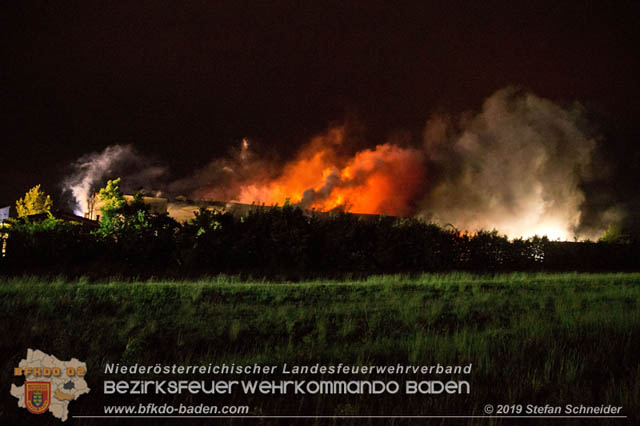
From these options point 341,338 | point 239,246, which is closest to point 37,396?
point 341,338

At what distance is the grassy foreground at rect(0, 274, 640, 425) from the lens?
12.9 feet

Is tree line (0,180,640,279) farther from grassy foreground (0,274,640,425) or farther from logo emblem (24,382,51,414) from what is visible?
logo emblem (24,382,51,414)

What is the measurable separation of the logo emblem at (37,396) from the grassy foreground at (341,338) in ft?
0.31

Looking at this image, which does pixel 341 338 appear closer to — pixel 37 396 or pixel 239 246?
pixel 37 396

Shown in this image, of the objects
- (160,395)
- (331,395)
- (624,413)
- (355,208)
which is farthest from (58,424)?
(355,208)

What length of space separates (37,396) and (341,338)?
4.22m

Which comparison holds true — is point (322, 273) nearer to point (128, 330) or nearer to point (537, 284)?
point (537, 284)

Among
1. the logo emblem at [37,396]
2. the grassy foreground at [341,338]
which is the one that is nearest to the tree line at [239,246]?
the grassy foreground at [341,338]

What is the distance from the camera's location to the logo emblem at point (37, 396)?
3573mm

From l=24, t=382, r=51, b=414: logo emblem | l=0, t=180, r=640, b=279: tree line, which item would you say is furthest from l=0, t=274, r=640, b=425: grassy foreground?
l=0, t=180, r=640, b=279: tree line

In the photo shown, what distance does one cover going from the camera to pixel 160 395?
13.2 feet

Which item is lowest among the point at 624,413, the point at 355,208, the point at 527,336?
the point at 624,413

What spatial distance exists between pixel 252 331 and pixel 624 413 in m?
5.14

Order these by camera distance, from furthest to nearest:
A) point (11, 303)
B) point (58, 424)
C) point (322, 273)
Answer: point (322, 273) < point (11, 303) < point (58, 424)
